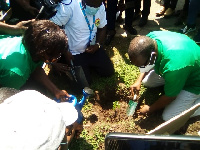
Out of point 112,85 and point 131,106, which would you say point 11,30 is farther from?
point 131,106

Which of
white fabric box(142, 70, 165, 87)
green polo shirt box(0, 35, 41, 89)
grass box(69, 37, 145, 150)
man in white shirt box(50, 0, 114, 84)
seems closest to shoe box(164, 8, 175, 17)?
grass box(69, 37, 145, 150)

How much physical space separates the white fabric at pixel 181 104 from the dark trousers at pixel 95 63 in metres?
1.16

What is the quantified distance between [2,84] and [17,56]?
1.11ft

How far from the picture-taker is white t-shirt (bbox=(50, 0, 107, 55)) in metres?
3.96

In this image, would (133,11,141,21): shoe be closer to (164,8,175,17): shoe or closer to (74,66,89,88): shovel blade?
(164,8,175,17): shoe

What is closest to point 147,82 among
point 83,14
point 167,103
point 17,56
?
point 167,103

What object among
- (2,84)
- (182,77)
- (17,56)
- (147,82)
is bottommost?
(147,82)

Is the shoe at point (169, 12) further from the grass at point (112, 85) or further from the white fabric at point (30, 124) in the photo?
the white fabric at point (30, 124)

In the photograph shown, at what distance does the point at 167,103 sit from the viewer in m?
3.61

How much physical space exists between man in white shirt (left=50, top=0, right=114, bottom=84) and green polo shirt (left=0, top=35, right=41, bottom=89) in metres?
1.09

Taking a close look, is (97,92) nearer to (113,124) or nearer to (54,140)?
(113,124)

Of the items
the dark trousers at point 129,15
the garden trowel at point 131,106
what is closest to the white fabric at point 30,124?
the garden trowel at point 131,106

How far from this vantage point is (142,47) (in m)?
3.08

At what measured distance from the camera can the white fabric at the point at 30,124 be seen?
1.78 meters
